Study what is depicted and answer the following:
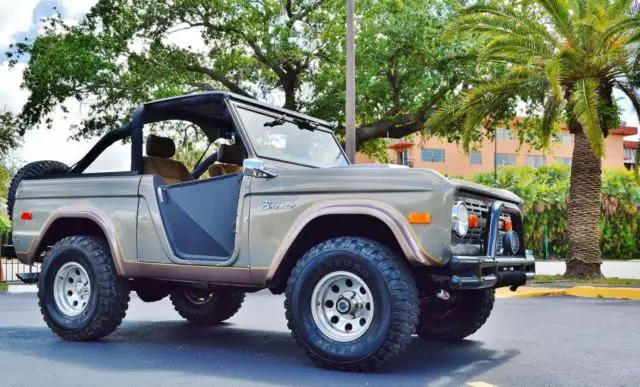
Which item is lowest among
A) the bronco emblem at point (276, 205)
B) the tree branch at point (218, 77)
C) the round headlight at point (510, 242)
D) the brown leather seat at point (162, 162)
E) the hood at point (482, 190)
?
the round headlight at point (510, 242)

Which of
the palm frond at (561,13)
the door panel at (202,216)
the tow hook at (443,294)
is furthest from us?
the palm frond at (561,13)

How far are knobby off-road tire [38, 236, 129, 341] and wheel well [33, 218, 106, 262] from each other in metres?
0.20

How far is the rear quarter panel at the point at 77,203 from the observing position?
6969 mm

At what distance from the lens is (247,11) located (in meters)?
21.9

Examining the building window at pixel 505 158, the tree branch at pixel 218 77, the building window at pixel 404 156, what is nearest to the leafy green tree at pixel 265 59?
the tree branch at pixel 218 77

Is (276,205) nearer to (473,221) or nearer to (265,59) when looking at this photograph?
(473,221)

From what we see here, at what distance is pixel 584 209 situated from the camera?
17.7 meters

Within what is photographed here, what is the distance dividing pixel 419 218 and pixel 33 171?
4.51 metres

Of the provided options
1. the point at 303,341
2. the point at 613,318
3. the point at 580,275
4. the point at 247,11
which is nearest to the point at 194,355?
the point at 303,341

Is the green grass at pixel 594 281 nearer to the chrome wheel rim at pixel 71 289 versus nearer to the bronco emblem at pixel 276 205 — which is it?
the chrome wheel rim at pixel 71 289

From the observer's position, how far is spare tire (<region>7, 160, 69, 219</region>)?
7.94m

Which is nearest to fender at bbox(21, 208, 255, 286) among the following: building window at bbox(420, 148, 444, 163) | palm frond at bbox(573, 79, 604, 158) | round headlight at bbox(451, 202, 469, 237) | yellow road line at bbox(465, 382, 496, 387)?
round headlight at bbox(451, 202, 469, 237)

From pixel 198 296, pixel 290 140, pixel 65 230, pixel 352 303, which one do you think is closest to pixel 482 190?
pixel 352 303

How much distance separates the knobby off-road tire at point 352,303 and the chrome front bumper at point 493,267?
0.35 meters
